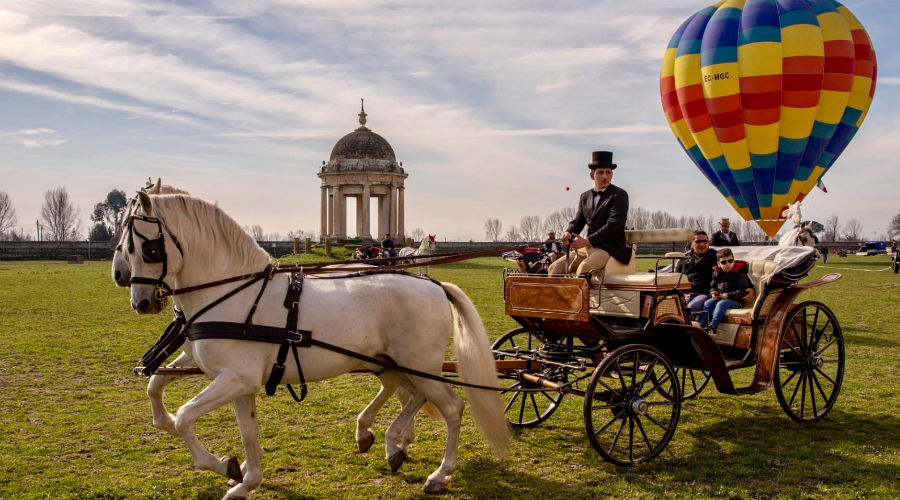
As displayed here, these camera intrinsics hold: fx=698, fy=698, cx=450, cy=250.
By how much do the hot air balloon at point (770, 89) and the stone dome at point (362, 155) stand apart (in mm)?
33610

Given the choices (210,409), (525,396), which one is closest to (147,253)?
(210,409)

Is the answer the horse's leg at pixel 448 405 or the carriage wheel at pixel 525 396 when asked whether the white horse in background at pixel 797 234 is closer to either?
the carriage wheel at pixel 525 396

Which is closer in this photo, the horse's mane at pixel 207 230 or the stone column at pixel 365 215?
the horse's mane at pixel 207 230

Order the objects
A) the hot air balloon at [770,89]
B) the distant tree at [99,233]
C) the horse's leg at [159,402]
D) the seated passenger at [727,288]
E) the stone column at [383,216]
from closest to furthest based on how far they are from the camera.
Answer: the horse's leg at [159,402]
the seated passenger at [727,288]
the hot air balloon at [770,89]
the stone column at [383,216]
the distant tree at [99,233]

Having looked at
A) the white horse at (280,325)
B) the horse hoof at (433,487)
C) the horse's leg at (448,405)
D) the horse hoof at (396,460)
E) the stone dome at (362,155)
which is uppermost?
the stone dome at (362,155)

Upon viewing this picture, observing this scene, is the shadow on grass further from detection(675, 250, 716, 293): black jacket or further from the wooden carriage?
detection(675, 250, 716, 293): black jacket

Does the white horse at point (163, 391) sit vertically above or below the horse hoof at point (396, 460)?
above

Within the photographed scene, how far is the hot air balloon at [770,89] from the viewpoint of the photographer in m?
21.5

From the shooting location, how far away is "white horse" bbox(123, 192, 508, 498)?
5152mm

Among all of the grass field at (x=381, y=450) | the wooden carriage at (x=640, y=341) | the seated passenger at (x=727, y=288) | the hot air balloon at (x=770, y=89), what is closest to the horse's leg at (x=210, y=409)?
the grass field at (x=381, y=450)

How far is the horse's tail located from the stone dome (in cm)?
4936

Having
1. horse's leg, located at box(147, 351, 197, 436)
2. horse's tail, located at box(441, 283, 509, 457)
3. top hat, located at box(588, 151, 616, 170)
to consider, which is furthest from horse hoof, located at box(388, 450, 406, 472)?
top hat, located at box(588, 151, 616, 170)

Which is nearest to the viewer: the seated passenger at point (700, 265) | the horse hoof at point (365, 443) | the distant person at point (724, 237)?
the horse hoof at point (365, 443)

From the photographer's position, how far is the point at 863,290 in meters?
25.6
